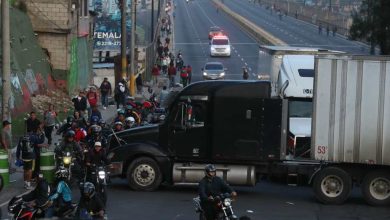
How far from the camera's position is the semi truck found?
18812 millimetres

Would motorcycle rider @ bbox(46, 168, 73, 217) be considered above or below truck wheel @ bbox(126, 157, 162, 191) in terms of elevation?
above

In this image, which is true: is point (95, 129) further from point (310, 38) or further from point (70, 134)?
point (310, 38)

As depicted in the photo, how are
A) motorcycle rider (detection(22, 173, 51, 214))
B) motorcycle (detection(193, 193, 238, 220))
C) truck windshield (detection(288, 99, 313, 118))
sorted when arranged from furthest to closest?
1. truck windshield (detection(288, 99, 313, 118))
2. motorcycle rider (detection(22, 173, 51, 214))
3. motorcycle (detection(193, 193, 238, 220))

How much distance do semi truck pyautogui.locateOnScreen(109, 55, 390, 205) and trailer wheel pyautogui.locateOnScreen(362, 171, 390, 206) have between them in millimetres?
20

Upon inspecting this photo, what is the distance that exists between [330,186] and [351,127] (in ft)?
4.25

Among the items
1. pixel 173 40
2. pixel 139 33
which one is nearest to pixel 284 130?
pixel 139 33

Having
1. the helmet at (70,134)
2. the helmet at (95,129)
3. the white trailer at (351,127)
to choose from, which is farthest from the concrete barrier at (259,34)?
the white trailer at (351,127)

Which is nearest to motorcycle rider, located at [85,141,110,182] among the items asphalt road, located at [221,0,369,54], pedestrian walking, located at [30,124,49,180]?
pedestrian walking, located at [30,124,49,180]

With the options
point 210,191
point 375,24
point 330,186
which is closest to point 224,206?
point 210,191

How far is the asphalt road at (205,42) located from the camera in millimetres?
72500

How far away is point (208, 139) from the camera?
20.0 meters

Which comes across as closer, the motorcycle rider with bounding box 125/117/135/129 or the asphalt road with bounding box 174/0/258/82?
the motorcycle rider with bounding box 125/117/135/129

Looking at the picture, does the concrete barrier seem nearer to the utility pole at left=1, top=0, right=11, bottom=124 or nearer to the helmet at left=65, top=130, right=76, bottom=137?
the utility pole at left=1, top=0, right=11, bottom=124

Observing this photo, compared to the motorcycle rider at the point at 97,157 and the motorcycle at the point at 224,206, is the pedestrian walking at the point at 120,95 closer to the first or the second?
the motorcycle rider at the point at 97,157
